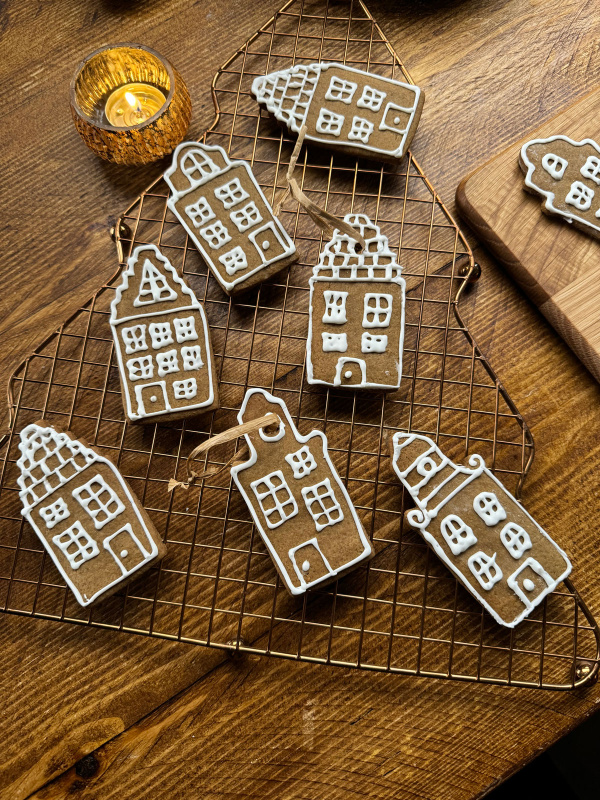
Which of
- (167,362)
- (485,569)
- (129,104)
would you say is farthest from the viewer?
(129,104)

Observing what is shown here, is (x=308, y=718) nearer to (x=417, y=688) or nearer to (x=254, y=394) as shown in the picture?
(x=417, y=688)

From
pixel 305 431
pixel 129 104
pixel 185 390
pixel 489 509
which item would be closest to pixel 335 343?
pixel 305 431

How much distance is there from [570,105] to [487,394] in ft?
1.97

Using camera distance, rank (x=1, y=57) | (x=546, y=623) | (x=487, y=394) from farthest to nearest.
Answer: (x=1, y=57) < (x=487, y=394) < (x=546, y=623)

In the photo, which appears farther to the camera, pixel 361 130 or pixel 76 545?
pixel 361 130

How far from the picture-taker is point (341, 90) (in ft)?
4.19

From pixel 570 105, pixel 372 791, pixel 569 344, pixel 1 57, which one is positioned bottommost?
pixel 372 791

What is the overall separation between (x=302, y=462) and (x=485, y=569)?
35cm

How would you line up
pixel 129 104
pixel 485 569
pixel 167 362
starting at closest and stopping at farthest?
pixel 485 569, pixel 167 362, pixel 129 104

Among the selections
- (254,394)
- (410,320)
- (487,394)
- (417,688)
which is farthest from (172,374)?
(417,688)

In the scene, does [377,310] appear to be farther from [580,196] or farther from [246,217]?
[580,196]

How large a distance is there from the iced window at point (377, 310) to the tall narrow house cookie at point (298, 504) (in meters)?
0.22

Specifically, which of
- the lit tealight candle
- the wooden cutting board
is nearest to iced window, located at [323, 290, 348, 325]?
the wooden cutting board

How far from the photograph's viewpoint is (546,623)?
112 cm
